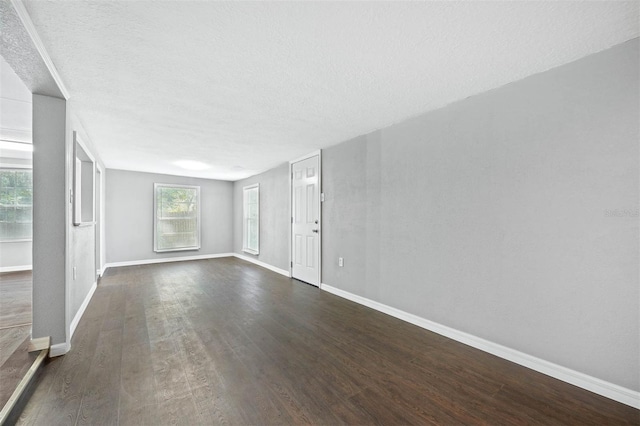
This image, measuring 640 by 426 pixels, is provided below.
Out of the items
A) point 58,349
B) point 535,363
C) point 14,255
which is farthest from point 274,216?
point 14,255

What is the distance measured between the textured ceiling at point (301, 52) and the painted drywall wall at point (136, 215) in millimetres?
3856

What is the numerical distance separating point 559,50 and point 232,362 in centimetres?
332

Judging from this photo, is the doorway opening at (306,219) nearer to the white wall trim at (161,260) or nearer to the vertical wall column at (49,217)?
the vertical wall column at (49,217)

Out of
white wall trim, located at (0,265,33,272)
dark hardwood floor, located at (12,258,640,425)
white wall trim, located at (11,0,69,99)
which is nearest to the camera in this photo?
white wall trim, located at (11,0,69,99)

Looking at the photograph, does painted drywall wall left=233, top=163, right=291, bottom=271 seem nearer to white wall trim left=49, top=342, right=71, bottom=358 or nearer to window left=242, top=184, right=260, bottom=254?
window left=242, top=184, right=260, bottom=254

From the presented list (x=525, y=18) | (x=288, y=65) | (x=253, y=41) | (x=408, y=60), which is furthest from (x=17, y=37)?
(x=525, y=18)

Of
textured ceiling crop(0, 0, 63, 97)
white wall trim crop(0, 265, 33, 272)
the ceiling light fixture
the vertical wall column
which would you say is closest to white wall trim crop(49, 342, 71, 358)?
the vertical wall column

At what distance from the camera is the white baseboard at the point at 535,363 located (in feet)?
5.65

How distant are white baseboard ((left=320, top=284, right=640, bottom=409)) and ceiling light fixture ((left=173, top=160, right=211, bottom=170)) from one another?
4.48 meters

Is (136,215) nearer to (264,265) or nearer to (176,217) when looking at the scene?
(176,217)

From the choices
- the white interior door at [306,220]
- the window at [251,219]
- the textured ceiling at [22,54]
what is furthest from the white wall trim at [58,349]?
the window at [251,219]

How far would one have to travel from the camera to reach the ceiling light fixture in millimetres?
5266

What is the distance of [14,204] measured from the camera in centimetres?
543

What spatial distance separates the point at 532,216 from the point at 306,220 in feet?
10.8
